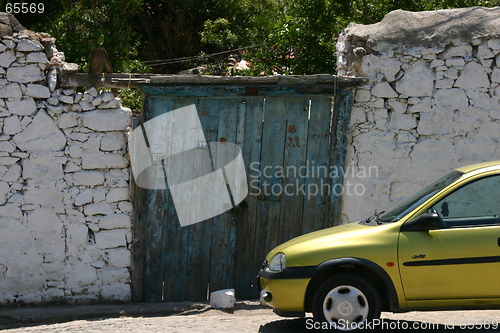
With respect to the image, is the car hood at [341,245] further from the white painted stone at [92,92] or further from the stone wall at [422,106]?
the white painted stone at [92,92]

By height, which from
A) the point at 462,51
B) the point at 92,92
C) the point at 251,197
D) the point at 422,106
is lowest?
the point at 251,197

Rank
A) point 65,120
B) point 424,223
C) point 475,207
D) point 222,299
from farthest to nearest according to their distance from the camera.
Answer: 1. point 65,120
2. point 222,299
3. point 475,207
4. point 424,223

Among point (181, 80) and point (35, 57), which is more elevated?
point (35, 57)

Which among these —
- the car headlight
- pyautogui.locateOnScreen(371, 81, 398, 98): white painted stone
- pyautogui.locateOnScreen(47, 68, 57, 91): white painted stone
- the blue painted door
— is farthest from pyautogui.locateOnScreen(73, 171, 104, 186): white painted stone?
pyautogui.locateOnScreen(371, 81, 398, 98): white painted stone

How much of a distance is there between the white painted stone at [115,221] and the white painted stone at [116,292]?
2.20 ft

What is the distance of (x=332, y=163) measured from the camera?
5504 millimetres

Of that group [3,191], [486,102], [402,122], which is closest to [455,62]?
[486,102]

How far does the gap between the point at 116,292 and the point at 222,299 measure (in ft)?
4.04

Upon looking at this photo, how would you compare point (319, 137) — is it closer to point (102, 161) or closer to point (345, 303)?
point (345, 303)

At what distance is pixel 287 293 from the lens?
3850 mm

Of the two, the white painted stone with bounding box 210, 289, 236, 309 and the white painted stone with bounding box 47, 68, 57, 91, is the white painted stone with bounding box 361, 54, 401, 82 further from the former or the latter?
the white painted stone with bounding box 47, 68, 57, 91

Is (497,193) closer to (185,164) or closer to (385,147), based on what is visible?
(385,147)

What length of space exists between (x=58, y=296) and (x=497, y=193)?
4.62 metres

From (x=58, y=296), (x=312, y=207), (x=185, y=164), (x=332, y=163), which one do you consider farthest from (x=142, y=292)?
(x=332, y=163)
